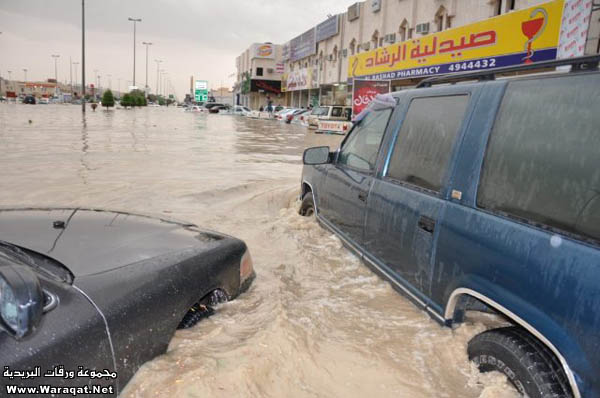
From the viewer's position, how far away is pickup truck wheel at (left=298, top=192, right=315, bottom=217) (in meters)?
5.46

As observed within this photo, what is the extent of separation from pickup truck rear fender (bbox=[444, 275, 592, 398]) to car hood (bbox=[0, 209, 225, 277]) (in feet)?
4.79

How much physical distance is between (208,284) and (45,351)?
1064mm

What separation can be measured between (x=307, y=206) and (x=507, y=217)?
3482 mm

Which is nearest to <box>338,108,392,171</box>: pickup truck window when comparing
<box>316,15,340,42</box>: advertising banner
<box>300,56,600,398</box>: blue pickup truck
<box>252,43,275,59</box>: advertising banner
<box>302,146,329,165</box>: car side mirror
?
<box>302,146,329,165</box>: car side mirror

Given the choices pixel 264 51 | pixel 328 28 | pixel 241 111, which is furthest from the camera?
pixel 264 51

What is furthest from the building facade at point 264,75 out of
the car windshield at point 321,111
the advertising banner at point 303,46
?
the car windshield at point 321,111

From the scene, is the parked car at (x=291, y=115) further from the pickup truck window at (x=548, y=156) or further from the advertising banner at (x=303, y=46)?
the pickup truck window at (x=548, y=156)

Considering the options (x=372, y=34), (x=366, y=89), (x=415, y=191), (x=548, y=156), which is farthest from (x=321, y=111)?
(x=548, y=156)

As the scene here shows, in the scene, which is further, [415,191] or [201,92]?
[201,92]

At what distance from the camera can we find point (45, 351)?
1.57 m

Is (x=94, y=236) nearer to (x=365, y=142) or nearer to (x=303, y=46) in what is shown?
(x=365, y=142)

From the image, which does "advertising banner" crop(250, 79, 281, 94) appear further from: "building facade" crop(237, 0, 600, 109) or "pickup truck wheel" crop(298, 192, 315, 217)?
"pickup truck wheel" crop(298, 192, 315, 217)

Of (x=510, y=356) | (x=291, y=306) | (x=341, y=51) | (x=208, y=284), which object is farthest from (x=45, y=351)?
(x=341, y=51)

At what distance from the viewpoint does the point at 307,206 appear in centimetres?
564
